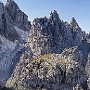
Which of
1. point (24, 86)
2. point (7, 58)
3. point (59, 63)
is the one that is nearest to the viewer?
point (24, 86)

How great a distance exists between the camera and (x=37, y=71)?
5295 inches

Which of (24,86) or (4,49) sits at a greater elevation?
(4,49)

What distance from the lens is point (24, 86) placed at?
12938 centimetres

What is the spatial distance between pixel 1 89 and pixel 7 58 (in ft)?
362

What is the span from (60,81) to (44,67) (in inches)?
373

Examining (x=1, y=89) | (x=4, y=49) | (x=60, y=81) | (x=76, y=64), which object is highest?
(x=4, y=49)

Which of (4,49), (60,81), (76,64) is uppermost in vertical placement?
(4,49)

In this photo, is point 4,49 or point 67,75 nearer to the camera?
point 67,75

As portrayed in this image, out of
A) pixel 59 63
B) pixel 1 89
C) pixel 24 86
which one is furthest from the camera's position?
pixel 59 63

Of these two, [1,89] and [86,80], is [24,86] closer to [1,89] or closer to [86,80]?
[86,80]

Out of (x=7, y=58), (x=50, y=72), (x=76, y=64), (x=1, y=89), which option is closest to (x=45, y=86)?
(x=50, y=72)

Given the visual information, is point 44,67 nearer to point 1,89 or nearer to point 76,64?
point 76,64

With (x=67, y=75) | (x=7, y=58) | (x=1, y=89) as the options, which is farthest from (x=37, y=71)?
(x=7, y=58)

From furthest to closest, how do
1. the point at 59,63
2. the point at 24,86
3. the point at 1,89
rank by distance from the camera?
the point at 59,63 → the point at 24,86 → the point at 1,89
